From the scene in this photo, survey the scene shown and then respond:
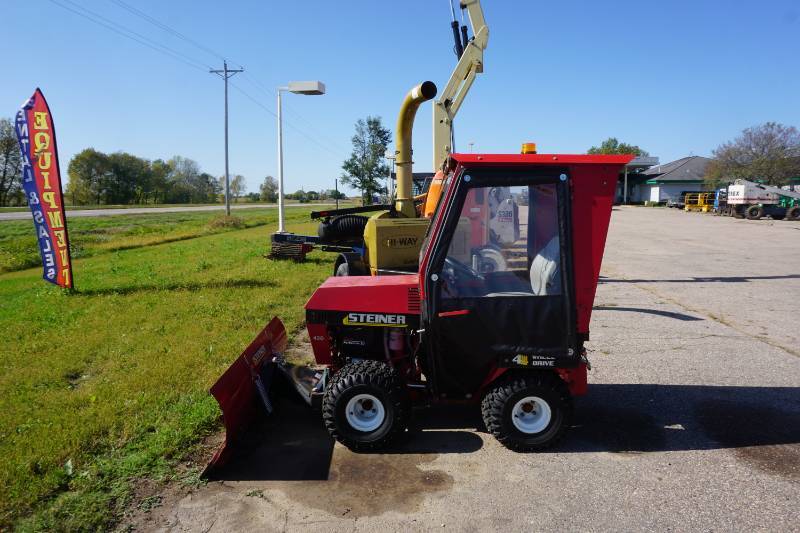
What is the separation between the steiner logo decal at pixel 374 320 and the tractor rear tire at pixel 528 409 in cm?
83

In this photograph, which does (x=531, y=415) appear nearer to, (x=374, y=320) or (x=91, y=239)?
(x=374, y=320)

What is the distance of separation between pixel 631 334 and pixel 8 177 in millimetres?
77919

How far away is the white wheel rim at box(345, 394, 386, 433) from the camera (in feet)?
12.4

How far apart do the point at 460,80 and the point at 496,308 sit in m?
7.05

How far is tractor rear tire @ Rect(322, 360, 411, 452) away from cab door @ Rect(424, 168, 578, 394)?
424 mm

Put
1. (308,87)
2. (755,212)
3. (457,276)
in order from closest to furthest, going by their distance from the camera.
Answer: (457,276) → (308,87) → (755,212)

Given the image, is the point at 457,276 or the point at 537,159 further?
the point at 457,276

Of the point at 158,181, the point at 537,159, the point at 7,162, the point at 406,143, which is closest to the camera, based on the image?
the point at 537,159

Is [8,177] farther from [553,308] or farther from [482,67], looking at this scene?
[553,308]

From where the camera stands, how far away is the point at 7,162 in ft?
210

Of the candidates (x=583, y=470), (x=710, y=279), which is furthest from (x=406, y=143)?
(x=710, y=279)

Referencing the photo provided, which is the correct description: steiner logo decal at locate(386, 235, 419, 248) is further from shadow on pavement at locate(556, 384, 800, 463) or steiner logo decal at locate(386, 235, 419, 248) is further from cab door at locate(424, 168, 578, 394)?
cab door at locate(424, 168, 578, 394)

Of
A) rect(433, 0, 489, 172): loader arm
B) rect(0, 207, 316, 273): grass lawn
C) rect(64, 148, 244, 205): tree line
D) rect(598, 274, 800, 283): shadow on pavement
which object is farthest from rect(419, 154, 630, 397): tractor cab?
rect(64, 148, 244, 205): tree line

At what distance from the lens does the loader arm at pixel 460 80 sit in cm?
948
